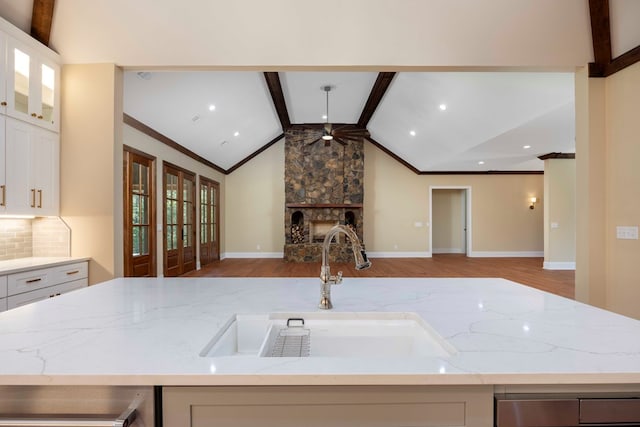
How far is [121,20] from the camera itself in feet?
9.21

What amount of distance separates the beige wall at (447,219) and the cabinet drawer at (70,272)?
9697 mm

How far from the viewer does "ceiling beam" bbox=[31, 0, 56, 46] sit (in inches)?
108

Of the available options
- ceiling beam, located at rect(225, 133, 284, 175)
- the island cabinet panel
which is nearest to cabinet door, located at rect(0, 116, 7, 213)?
the island cabinet panel

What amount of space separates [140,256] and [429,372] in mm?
4906

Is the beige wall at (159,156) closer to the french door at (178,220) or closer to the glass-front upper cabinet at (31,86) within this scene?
the french door at (178,220)

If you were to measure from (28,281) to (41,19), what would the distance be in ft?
6.78

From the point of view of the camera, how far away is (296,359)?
2.61 feet

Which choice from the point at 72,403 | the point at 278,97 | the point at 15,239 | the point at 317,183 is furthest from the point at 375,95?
the point at 72,403

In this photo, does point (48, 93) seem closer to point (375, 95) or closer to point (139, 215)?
point (139, 215)

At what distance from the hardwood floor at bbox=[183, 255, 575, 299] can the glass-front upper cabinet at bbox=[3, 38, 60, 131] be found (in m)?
4.02

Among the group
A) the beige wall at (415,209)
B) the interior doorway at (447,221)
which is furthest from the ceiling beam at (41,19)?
the interior doorway at (447,221)

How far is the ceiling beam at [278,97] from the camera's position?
530 cm

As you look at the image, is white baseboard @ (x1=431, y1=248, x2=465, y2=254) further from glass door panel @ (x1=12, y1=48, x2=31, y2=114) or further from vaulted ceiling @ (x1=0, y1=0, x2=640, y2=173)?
glass door panel @ (x1=12, y1=48, x2=31, y2=114)

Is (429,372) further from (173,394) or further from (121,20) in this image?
(121,20)
